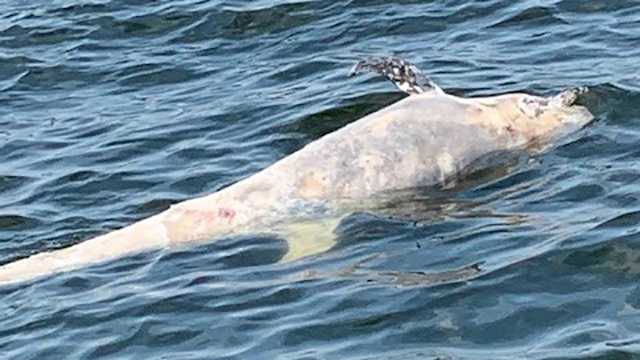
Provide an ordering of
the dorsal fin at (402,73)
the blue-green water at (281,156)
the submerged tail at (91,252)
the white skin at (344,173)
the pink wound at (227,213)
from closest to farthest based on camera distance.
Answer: the blue-green water at (281,156), the submerged tail at (91,252), the white skin at (344,173), the pink wound at (227,213), the dorsal fin at (402,73)

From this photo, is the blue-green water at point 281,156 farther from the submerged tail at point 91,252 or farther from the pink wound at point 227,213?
the pink wound at point 227,213

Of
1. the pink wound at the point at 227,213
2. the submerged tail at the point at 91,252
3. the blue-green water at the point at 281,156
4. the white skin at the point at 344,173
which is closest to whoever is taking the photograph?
the blue-green water at the point at 281,156

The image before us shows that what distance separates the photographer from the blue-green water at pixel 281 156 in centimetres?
838

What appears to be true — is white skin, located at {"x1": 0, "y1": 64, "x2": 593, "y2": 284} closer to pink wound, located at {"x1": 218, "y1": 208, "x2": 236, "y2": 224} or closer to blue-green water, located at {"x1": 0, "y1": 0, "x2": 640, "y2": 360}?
pink wound, located at {"x1": 218, "y1": 208, "x2": 236, "y2": 224}

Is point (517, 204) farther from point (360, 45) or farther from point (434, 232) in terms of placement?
point (360, 45)

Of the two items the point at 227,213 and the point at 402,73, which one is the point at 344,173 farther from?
the point at 402,73

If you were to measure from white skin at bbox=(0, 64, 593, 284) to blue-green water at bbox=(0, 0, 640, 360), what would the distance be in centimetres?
19

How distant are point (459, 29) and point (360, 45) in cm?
85

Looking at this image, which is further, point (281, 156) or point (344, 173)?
point (281, 156)

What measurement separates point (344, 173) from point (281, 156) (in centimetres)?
135

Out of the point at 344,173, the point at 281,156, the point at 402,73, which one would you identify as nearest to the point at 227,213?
the point at 344,173

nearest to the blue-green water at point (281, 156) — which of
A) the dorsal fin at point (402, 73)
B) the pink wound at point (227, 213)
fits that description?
the pink wound at point (227, 213)

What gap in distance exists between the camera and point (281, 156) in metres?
12.0

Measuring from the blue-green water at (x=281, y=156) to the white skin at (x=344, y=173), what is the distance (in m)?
0.19
